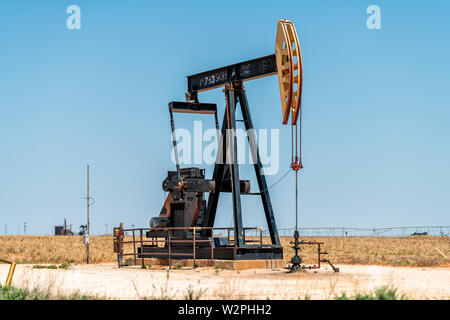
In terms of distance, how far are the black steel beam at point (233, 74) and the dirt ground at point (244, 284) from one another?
5.18 meters

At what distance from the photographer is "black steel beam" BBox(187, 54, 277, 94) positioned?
17.7 meters

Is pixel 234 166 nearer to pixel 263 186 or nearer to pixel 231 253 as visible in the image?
pixel 263 186

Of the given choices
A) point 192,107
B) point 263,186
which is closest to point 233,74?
point 192,107

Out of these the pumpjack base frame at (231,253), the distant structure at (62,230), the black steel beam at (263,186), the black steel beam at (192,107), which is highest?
the black steel beam at (192,107)

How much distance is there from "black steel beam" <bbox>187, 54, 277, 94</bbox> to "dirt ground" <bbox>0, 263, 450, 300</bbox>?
5.18 meters

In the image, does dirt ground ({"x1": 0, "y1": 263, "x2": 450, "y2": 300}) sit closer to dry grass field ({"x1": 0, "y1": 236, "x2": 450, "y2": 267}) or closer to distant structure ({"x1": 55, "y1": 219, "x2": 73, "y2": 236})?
dry grass field ({"x1": 0, "y1": 236, "x2": 450, "y2": 267})

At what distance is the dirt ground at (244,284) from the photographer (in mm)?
10102

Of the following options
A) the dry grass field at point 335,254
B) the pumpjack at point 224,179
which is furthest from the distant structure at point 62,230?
the pumpjack at point 224,179

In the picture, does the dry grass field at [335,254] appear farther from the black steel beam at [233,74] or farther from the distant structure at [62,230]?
the distant structure at [62,230]

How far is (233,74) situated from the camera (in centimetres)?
1888

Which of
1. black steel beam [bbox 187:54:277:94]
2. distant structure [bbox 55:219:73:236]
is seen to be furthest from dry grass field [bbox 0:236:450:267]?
distant structure [bbox 55:219:73:236]

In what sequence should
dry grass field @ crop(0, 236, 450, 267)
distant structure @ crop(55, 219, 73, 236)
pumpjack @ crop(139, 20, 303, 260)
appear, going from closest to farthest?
1. pumpjack @ crop(139, 20, 303, 260)
2. dry grass field @ crop(0, 236, 450, 267)
3. distant structure @ crop(55, 219, 73, 236)

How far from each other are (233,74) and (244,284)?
348 inches
